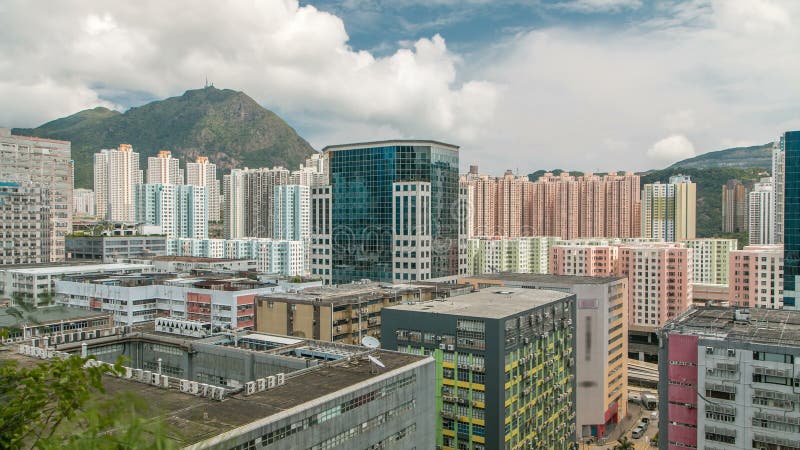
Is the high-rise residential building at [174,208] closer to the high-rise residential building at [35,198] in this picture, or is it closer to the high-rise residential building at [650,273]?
the high-rise residential building at [35,198]

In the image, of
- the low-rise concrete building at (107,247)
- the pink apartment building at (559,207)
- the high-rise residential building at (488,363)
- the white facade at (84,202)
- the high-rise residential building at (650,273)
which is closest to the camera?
the high-rise residential building at (488,363)

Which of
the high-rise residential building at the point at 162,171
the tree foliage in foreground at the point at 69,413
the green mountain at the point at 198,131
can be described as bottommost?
the tree foliage in foreground at the point at 69,413

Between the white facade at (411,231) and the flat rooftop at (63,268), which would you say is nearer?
the white facade at (411,231)

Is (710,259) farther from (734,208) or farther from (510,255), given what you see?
(734,208)

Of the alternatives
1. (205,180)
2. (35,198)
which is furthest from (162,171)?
(35,198)

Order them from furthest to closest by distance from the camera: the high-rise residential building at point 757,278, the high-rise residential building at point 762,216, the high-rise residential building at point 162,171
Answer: the high-rise residential building at point 162,171
the high-rise residential building at point 762,216
the high-rise residential building at point 757,278

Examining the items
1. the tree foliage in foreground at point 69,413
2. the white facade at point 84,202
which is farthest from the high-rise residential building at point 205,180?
the tree foliage in foreground at point 69,413

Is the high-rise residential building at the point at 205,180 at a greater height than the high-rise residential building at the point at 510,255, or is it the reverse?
the high-rise residential building at the point at 205,180

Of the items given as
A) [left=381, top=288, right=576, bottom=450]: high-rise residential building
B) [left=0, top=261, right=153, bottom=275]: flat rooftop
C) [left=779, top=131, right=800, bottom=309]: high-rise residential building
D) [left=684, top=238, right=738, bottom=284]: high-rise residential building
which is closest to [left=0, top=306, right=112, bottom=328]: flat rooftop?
[left=0, top=261, right=153, bottom=275]: flat rooftop
